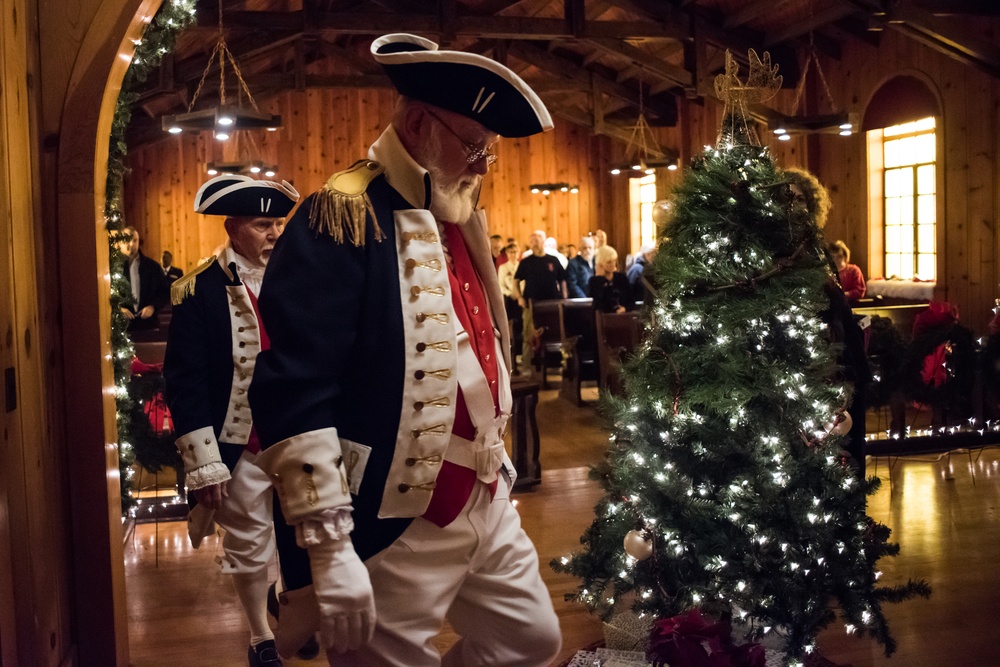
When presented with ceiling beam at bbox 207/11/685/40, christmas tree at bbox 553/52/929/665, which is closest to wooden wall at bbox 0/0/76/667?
christmas tree at bbox 553/52/929/665

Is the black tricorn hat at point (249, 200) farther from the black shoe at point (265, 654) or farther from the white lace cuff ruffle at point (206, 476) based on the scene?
the black shoe at point (265, 654)

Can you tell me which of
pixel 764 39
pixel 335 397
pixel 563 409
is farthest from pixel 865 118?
pixel 335 397

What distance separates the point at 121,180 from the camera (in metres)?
3.94

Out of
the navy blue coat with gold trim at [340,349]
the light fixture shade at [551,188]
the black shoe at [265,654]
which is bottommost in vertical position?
the black shoe at [265,654]

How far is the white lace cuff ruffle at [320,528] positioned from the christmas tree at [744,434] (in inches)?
66.5

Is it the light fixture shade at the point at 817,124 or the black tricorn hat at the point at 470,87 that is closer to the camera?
the black tricorn hat at the point at 470,87

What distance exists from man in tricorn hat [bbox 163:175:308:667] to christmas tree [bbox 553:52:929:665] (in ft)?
3.63

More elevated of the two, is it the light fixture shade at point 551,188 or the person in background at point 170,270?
the light fixture shade at point 551,188

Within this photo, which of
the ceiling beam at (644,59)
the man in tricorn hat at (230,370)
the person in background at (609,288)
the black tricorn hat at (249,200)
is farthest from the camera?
the ceiling beam at (644,59)

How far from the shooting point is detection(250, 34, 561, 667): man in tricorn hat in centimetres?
169

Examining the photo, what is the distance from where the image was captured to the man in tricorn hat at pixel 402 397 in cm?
169

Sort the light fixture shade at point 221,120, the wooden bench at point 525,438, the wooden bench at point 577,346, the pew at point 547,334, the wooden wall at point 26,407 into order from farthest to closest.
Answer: the pew at point 547,334 → the wooden bench at point 577,346 → the light fixture shade at point 221,120 → the wooden bench at point 525,438 → the wooden wall at point 26,407

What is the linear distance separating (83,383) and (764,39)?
1129 cm

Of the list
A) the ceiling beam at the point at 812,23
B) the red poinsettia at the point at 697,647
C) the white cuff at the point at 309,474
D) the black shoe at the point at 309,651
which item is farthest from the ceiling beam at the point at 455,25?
the white cuff at the point at 309,474
